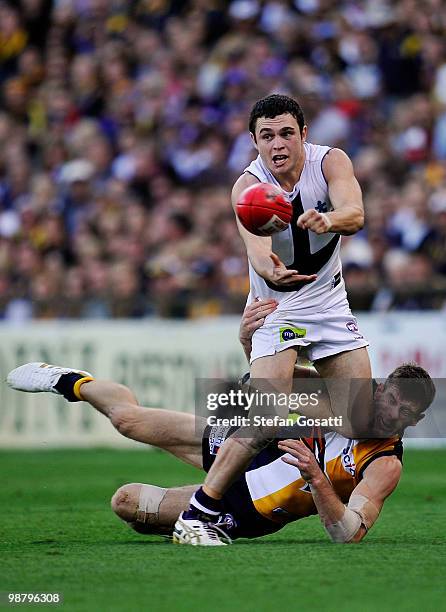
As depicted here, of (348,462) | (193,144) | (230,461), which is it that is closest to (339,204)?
(348,462)

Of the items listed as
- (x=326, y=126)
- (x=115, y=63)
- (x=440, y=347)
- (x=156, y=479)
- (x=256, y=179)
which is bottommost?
(x=156, y=479)

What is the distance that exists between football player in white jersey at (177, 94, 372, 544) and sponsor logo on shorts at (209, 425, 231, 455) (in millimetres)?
344

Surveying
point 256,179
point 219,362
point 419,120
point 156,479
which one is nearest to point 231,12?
point 419,120

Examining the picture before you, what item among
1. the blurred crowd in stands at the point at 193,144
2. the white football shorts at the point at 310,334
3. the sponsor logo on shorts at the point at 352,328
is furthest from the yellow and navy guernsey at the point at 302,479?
the blurred crowd in stands at the point at 193,144

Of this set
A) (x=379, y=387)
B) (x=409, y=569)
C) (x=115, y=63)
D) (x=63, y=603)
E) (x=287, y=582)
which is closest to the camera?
(x=63, y=603)

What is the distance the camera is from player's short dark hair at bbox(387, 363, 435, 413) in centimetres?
676

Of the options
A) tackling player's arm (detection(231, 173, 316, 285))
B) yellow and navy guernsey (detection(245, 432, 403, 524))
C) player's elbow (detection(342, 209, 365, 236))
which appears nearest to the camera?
tackling player's arm (detection(231, 173, 316, 285))

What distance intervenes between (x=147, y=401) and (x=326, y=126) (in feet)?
12.3

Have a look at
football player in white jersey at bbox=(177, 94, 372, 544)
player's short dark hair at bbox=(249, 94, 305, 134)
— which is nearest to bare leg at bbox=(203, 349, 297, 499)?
football player in white jersey at bbox=(177, 94, 372, 544)

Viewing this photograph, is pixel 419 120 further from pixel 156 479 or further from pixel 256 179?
pixel 256 179

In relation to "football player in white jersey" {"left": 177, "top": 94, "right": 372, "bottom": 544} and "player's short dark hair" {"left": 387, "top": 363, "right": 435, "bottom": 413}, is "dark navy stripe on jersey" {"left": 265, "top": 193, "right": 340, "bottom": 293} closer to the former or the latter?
"football player in white jersey" {"left": 177, "top": 94, "right": 372, "bottom": 544}

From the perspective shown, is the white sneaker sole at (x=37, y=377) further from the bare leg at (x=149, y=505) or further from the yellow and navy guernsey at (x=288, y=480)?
the yellow and navy guernsey at (x=288, y=480)

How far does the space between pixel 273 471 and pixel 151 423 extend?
0.84 metres

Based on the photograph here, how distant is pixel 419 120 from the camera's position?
1416cm
